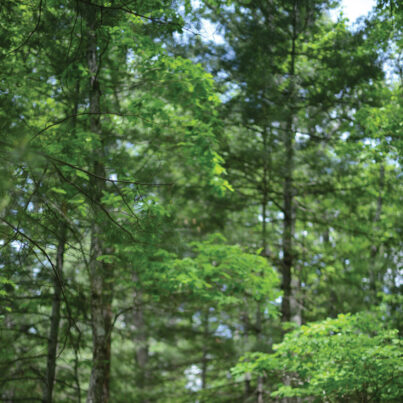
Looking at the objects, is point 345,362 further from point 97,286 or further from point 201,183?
point 201,183

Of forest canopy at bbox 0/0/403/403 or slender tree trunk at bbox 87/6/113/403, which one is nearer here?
forest canopy at bbox 0/0/403/403

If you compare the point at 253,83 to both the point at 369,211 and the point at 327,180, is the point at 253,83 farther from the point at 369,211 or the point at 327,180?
the point at 369,211

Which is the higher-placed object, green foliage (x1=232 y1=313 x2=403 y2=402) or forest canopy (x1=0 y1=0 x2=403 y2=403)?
forest canopy (x1=0 y1=0 x2=403 y2=403)

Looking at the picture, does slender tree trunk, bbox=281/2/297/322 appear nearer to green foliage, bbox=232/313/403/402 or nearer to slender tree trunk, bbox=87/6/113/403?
green foliage, bbox=232/313/403/402

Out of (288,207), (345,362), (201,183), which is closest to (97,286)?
(345,362)

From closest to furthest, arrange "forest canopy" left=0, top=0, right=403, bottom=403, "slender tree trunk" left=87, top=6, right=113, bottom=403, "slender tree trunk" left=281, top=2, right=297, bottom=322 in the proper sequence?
1. "forest canopy" left=0, top=0, right=403, bottom=403
2. "slender tree trunk" left=87, top=6, right=113, bottom=403
3. "slender tree trunk" left=281, top=2, right=297, bottom=322

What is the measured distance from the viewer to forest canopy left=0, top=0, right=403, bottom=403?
538 centimetres

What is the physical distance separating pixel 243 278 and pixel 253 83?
14.4 feet

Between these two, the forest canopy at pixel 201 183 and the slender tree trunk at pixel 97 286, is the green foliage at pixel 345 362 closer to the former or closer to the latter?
the forest canopy at pixel 201 183

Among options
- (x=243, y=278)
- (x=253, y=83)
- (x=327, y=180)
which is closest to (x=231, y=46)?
(x=253, y=83)

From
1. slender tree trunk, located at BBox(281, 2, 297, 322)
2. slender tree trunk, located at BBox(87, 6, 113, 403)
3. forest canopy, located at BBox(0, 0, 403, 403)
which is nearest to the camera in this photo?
forest canopy, located at BBox(0, 0, 403, 403)

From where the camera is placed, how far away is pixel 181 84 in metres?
6.95

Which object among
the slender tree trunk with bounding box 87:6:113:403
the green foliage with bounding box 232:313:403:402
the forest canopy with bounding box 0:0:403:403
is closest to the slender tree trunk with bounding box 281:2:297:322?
the forest canopy with bounding box 0:0:403:403

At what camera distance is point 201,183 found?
11.7 m
